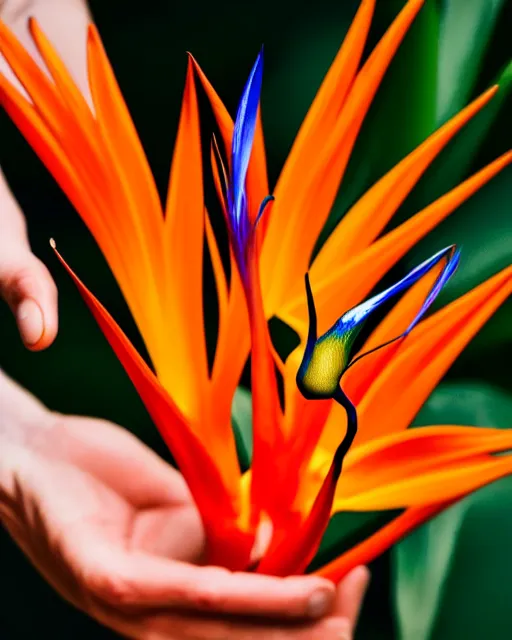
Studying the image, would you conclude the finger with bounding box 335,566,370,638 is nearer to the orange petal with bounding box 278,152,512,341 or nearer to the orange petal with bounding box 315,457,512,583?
the orange petal with bounding box 315,457,512,583

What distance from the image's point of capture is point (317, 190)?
62 centimetres

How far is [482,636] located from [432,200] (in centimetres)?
36

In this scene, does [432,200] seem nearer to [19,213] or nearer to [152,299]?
[152,299]

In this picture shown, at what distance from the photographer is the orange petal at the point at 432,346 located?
23.6 inches

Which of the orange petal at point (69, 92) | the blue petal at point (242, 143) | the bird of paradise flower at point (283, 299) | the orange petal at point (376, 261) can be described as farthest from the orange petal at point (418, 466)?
the orange petal at point (69, 92)

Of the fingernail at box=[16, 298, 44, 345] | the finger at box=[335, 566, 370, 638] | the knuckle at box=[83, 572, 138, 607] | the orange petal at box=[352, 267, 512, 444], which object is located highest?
the fingernail at box=[16, 298, 44, 345]

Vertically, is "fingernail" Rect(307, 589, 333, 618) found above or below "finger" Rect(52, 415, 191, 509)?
below

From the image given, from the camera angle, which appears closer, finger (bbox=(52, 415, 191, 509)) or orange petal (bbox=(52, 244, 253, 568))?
orange petal (bbox=(52, 244, 253, 568))

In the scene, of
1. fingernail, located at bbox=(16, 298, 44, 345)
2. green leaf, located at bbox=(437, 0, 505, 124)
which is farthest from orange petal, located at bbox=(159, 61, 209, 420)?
green leaf, located at bbox=(437, 0, 505, 124)

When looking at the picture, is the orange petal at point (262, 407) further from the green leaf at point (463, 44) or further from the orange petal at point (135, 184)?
the green leaf at point (463, 44)

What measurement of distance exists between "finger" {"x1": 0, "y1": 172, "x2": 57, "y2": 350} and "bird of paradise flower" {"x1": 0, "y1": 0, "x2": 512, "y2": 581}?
62 mm

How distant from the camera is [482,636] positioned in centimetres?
62

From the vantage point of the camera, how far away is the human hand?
57 centimetres

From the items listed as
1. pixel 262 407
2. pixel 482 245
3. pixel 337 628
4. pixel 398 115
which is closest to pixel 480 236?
pixel 482 245
